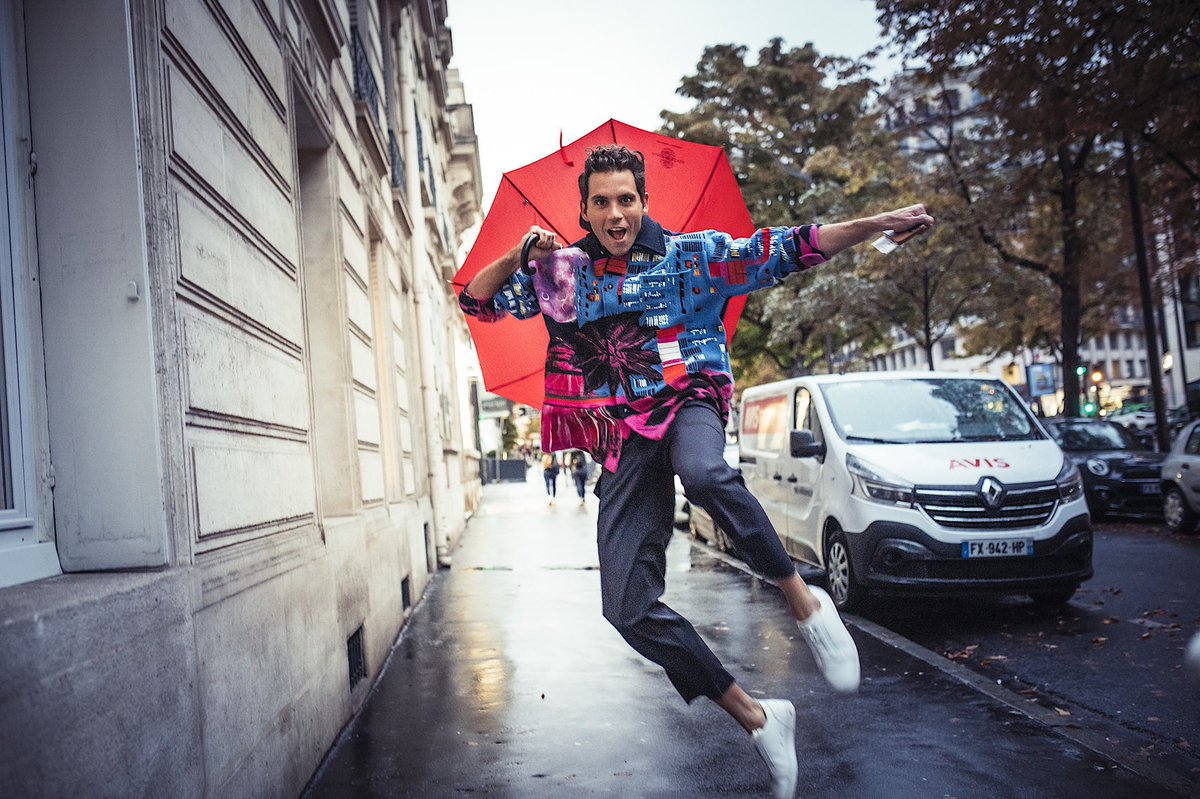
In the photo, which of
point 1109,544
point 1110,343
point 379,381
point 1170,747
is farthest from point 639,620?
point 1110,343

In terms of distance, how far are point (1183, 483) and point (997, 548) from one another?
6501 mm

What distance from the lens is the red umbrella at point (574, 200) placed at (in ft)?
13.5

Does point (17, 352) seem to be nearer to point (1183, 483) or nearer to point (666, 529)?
point (666, 529)

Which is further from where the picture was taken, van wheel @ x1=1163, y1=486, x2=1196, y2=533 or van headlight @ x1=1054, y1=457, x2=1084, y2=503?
van wheel @ x1=1163, y1=486, x2=1196, y2=533

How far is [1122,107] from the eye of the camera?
1370 cm

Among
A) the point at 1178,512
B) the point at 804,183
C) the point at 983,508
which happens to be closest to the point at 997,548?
the point at 983,508

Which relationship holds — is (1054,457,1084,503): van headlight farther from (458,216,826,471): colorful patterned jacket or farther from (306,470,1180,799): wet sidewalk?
(458,216,826,471): colorful patterned jacket

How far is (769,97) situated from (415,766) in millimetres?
26767

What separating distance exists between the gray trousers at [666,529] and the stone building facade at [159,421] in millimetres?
1258

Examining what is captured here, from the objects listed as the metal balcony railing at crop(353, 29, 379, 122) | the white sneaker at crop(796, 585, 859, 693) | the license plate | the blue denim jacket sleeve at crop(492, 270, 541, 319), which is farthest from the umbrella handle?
the metal balcony railing at crop(353, 29, 379, 122)

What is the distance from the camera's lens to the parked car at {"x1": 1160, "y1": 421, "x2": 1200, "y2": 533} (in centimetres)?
1207

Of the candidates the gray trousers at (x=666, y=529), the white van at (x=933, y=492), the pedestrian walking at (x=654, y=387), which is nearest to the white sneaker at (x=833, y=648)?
the pedestrian walking at (x=654, y=387)

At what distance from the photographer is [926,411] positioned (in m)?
8.38

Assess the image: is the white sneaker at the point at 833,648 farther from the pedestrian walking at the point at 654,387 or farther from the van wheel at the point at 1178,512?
the van wheel at the point at 1178,512
